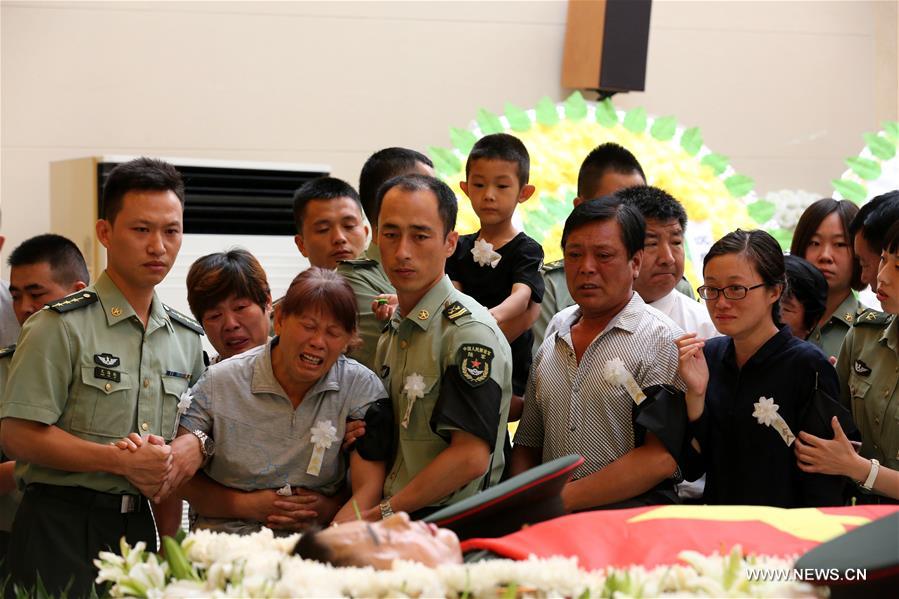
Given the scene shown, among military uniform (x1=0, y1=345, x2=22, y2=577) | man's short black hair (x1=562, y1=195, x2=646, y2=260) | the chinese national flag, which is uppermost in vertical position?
man's short black hair (x1=562, y1=195, x2=646, y2=260)

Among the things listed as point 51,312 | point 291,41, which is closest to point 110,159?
A: point 291,41

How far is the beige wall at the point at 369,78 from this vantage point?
5.41 metres

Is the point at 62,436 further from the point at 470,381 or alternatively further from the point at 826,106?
the point at 826,106

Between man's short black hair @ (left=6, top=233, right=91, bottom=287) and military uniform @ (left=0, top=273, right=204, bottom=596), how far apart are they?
727mm

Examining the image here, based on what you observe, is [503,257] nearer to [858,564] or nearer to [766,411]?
[766,411]

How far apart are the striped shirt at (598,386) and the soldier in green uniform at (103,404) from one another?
876 mm

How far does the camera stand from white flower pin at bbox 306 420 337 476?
262 cm

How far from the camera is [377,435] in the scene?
2621mm

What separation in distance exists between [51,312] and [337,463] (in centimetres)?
78

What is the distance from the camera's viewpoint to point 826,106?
6887mm

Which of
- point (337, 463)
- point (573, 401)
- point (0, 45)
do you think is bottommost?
point (337, 463)

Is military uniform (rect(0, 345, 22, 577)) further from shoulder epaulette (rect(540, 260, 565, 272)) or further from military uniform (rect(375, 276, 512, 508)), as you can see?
shoulder epaulette (rect(540, 260, 565, 272))

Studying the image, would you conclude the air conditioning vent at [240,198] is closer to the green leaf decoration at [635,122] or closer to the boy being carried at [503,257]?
the green leaf decoration at [635,122]

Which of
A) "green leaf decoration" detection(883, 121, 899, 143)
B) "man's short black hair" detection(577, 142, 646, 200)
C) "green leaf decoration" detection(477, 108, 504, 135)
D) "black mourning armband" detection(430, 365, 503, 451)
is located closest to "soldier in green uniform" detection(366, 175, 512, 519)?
"black mourning armband" detection(430, 365, 503, 451)
